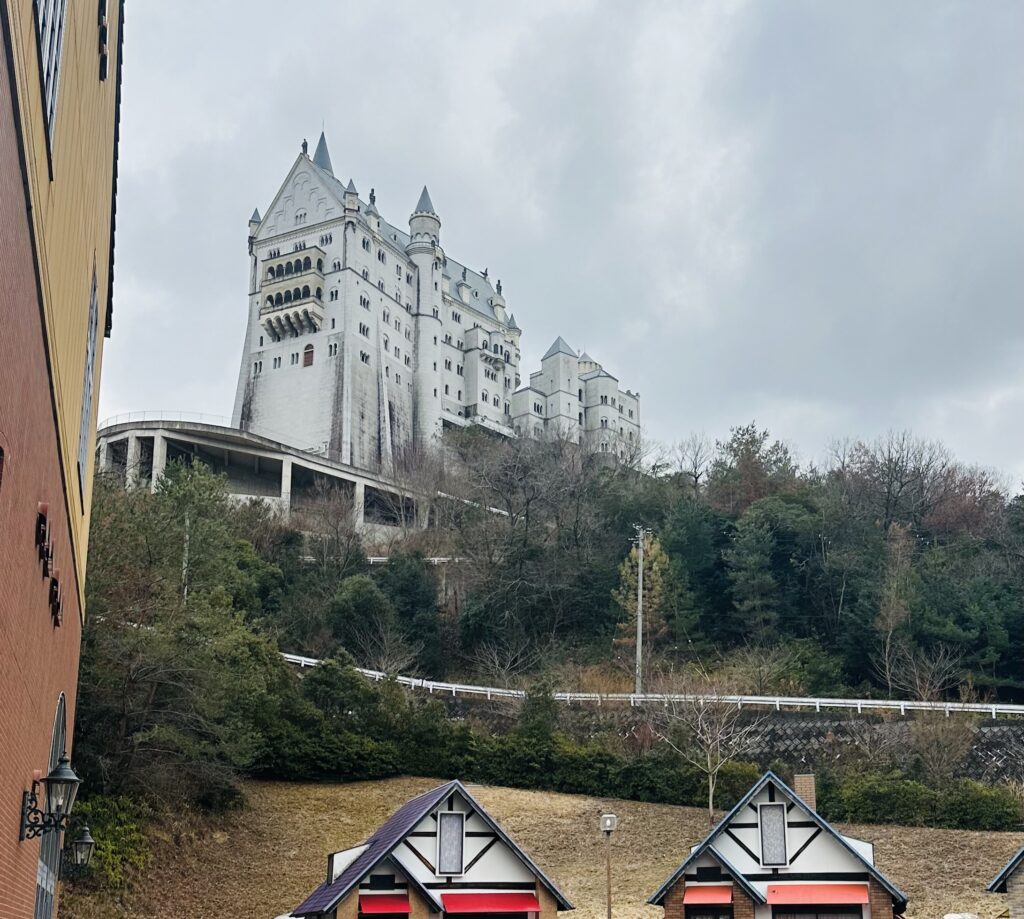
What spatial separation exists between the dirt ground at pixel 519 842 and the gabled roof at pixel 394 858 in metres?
5.12

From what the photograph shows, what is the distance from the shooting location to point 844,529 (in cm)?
5325

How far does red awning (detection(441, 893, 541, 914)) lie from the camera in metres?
21.3

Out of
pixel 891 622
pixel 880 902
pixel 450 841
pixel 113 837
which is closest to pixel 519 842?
pixel 450 841

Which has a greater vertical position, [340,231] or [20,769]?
[340,231]

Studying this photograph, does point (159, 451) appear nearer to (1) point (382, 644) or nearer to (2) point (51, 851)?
(1) point (382, 644)

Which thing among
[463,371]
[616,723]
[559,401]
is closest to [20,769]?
[616,723]

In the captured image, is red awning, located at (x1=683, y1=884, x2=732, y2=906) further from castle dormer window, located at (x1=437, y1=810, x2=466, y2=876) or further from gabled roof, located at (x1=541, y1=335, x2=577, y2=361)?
gabled roof, located at (x1=541, y1=335, x2=577, y2=361)

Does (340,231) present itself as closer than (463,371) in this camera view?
Yes

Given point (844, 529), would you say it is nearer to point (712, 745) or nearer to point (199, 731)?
point (712, 745)

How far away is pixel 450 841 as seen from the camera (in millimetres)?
21781

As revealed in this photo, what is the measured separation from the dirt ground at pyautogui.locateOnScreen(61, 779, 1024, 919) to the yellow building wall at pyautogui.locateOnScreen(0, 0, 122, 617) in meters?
12.1

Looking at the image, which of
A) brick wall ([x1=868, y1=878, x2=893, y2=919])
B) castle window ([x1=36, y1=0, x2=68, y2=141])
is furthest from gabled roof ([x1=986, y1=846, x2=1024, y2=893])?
castle window ([x1=36, y1=0, x2=68, y2=141])

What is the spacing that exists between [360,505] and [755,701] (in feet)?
119

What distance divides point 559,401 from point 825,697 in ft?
243
